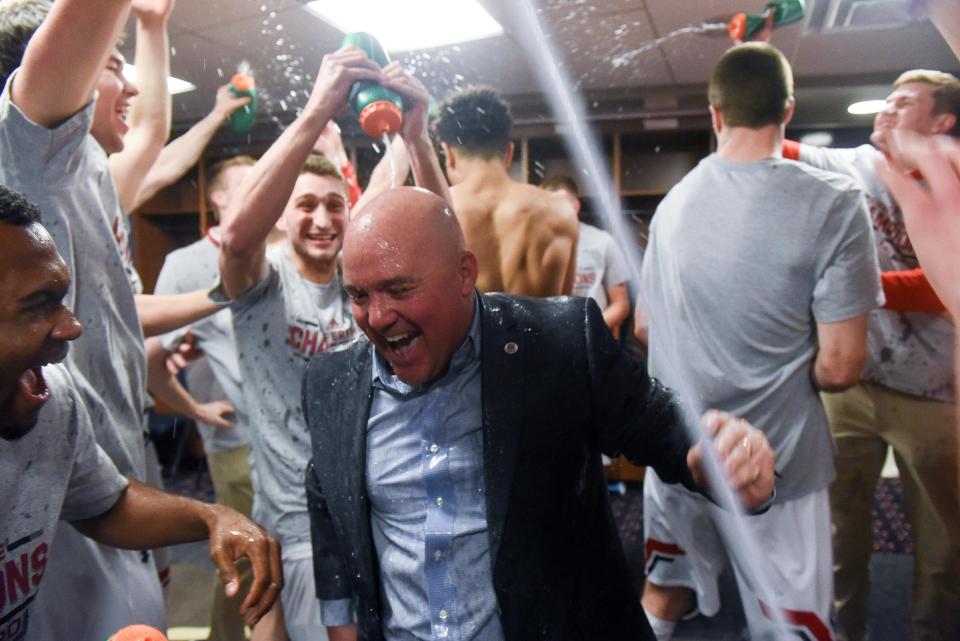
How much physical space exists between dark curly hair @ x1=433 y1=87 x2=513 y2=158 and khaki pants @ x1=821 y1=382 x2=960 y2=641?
0.76 m

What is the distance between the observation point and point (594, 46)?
0.97 meters

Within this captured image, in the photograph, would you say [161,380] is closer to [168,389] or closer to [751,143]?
[168,389]

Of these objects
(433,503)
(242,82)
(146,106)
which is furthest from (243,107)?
(433,503)

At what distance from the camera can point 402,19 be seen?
951mm

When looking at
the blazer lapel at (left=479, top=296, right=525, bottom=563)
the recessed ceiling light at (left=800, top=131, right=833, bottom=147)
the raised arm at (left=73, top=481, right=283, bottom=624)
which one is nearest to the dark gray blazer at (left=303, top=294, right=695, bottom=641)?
the blazer lapel at (left=479, top=296, right=525, bottom=563)

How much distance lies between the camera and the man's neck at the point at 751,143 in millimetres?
896

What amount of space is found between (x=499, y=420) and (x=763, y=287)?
1.45 ft

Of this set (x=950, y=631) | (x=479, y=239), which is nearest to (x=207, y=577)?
(x=479, y=239)

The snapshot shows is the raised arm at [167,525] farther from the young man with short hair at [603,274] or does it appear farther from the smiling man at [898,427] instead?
the smiling man at [898,427]

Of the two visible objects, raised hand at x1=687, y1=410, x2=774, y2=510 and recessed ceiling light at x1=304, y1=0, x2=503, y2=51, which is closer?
raised hand at x1=687, y1=410, x2=774, y2=510

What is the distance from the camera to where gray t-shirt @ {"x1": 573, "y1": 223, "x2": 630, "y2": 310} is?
1132 mm

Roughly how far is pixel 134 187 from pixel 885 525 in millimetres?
2133

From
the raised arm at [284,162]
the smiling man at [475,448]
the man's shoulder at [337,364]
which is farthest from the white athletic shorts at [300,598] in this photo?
the raised arm at [284,162]

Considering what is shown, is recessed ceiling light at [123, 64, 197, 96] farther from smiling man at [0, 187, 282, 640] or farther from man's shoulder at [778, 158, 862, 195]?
man's shoulder at [778, 158, 862, 195]
